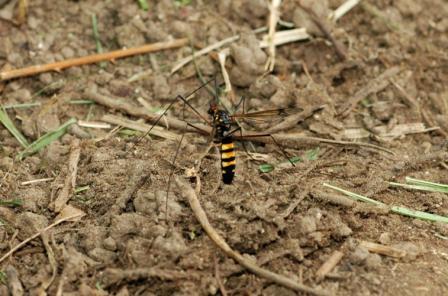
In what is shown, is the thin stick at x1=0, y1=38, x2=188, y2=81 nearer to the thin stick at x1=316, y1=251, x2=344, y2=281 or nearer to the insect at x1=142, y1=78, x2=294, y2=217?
the insect at x1=142, y1=78, x2=294, y2=217

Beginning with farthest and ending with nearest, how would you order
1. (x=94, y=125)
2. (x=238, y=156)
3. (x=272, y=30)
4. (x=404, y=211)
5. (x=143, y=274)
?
(x=272, y=30)
(x=94, y=125)
(x=238, y=156)
(x=404, y=211)
(x=143, y=274)

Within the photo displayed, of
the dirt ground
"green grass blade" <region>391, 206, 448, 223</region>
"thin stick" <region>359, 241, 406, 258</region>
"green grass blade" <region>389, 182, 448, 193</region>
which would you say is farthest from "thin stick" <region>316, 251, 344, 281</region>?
"green grass blade" <region>389, 182, 448, 193</region>

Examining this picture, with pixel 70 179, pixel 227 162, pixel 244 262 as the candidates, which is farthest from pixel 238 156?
pixel 70 179

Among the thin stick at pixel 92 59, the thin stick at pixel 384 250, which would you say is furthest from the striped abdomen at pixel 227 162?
the thin stick at pixel 92 59

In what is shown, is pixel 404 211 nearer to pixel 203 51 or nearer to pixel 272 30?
pixel 272 30

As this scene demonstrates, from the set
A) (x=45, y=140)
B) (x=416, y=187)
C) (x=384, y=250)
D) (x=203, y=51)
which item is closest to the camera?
(x=384, y=250)

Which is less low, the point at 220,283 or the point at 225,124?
the point at 225,124

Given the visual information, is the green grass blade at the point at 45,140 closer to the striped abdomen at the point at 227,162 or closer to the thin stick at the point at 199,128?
the thin stick at the point at 199,128

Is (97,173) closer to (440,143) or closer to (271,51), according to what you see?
(271,51)
